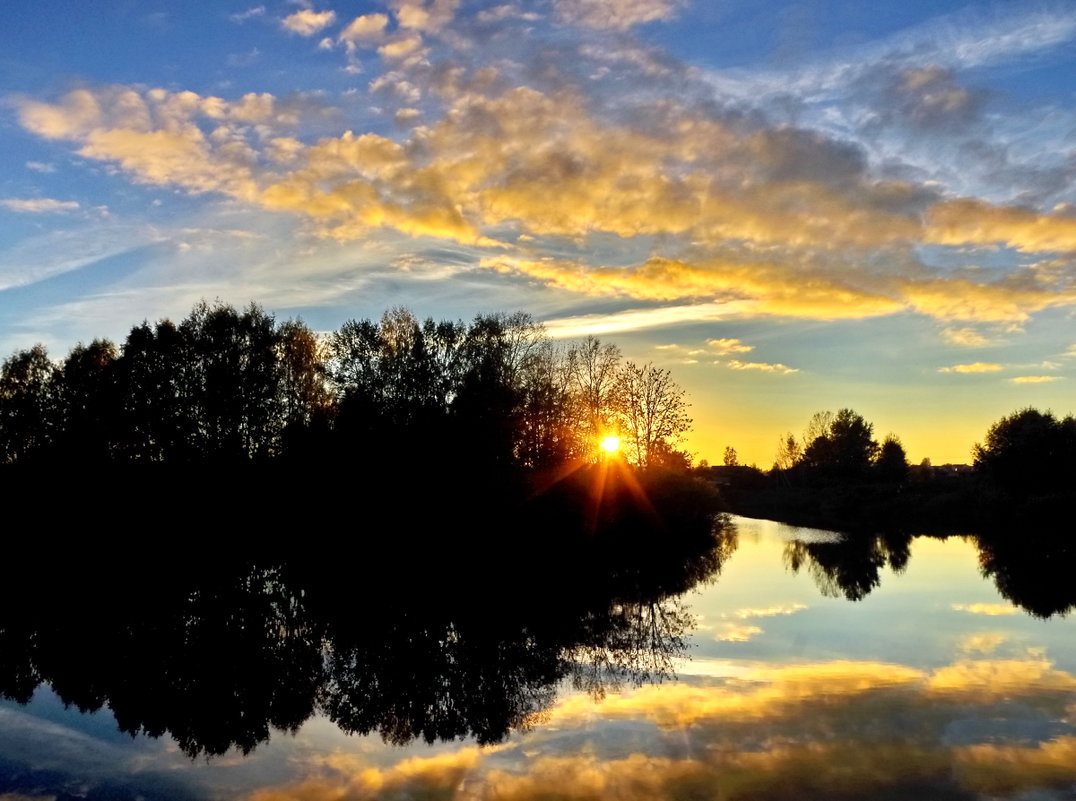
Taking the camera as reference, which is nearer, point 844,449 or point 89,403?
point 89,403

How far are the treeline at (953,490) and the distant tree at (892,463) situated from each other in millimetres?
100

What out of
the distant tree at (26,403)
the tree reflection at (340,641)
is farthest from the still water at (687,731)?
the distant tree at (26,403)

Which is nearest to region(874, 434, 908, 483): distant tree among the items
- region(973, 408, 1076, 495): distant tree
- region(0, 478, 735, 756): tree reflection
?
region(973, 408, 1076, 495): distant tree

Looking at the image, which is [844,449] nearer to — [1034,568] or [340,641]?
[1034,568]

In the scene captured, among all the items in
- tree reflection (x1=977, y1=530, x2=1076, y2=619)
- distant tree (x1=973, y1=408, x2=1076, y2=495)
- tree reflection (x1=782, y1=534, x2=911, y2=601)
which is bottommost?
tree reflection (x1=782, y1=534, x2=911, y2=601)

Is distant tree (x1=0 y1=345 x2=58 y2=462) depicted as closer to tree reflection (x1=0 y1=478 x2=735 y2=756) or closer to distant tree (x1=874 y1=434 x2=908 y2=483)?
tree reflection (x1=0 y1=478 x2=735 y2=756)

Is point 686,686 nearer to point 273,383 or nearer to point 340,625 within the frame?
point 340,625

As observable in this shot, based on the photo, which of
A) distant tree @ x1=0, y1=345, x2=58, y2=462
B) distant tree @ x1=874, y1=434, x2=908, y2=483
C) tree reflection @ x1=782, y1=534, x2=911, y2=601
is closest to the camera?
tree reflection @ x1=782, y1=534, x2=911, y2=601

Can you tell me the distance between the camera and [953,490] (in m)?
56.2

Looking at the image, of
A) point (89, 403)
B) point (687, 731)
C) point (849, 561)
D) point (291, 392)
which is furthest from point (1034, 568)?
point (89, 403)

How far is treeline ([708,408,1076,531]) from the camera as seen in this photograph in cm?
4850

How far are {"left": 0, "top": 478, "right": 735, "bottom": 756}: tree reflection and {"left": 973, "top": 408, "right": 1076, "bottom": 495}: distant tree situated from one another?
30.2m

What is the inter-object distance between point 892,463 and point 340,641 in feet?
250

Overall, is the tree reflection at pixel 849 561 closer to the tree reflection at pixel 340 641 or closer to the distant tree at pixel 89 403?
the tree reflection at pixel 340 641
